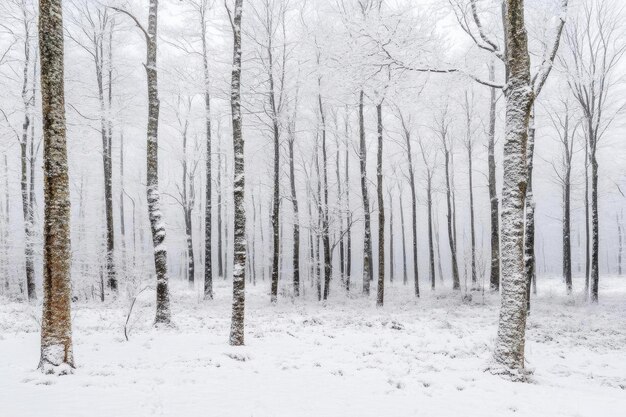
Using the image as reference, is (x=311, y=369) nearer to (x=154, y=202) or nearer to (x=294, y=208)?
(x=154, y=202)

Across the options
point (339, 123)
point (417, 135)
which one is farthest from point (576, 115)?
point (339, 123)

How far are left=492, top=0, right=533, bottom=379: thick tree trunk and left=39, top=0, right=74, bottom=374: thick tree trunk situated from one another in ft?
22.5

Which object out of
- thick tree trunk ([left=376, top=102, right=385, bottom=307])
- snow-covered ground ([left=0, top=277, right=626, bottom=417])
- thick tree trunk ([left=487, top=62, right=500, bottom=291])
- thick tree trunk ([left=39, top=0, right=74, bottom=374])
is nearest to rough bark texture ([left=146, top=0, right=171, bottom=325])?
snow-covered ground ([left=0, top=277, right=626, bottom=417])

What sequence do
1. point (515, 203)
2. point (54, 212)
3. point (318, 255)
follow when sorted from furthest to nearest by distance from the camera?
point (318, 255), point (515, 203), point (54, 212)

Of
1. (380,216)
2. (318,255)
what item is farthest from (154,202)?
(318,255)

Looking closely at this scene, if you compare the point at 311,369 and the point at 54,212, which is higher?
the point at 54,212

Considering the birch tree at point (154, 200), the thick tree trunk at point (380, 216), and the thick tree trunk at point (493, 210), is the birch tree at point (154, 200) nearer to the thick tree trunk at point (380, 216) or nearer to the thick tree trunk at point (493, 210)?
the thick tree trunk at point (380, 216)

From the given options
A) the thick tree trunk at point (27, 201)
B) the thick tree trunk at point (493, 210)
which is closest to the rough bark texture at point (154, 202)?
the thick tree trunk at point (27, 201)

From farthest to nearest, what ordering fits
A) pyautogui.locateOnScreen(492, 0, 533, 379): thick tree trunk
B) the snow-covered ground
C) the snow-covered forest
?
pyautogui.locateOnScreen(492, 0, 533, 379): thick tree trunk
the snow-covered forest
the snow-covered ground

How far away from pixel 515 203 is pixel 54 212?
23.6 ft

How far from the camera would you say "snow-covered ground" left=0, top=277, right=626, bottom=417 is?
15.4 ft

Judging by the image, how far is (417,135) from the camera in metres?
24.7

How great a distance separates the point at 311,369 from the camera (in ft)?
22.2

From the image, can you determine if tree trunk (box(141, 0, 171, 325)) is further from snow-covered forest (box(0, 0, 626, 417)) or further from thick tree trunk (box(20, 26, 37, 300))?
thick tree trunk (box(20, 26, 37, 300))
